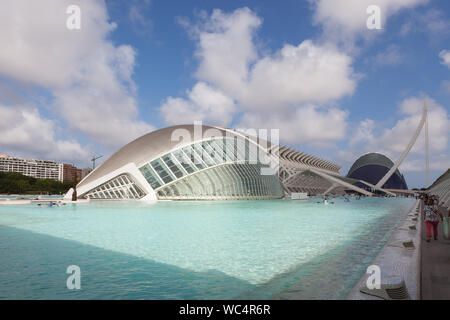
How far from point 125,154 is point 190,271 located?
33.8m

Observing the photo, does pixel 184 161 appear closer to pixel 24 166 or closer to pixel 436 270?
pixel 436 270

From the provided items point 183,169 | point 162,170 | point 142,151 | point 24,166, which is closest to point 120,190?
point 142,151

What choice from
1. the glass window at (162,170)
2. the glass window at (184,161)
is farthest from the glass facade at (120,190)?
the glass window at (184,161)

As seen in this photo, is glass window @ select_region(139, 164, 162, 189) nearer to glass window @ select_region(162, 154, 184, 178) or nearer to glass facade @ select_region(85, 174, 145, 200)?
glass facade @ select_region(85, 174, 145, 200)

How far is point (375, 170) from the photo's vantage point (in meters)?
120

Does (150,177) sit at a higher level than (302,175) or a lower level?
lower

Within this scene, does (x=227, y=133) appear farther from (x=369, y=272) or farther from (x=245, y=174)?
(x=369, y=272)

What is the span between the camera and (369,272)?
4594 millimetres

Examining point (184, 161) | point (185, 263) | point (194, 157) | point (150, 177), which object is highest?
point (194, 157)

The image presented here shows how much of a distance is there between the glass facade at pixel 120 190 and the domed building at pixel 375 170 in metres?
106

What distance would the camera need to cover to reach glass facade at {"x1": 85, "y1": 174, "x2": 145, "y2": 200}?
34.9 m

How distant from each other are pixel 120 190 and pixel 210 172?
1076cm

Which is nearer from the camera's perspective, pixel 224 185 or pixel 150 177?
pixel 150 177
